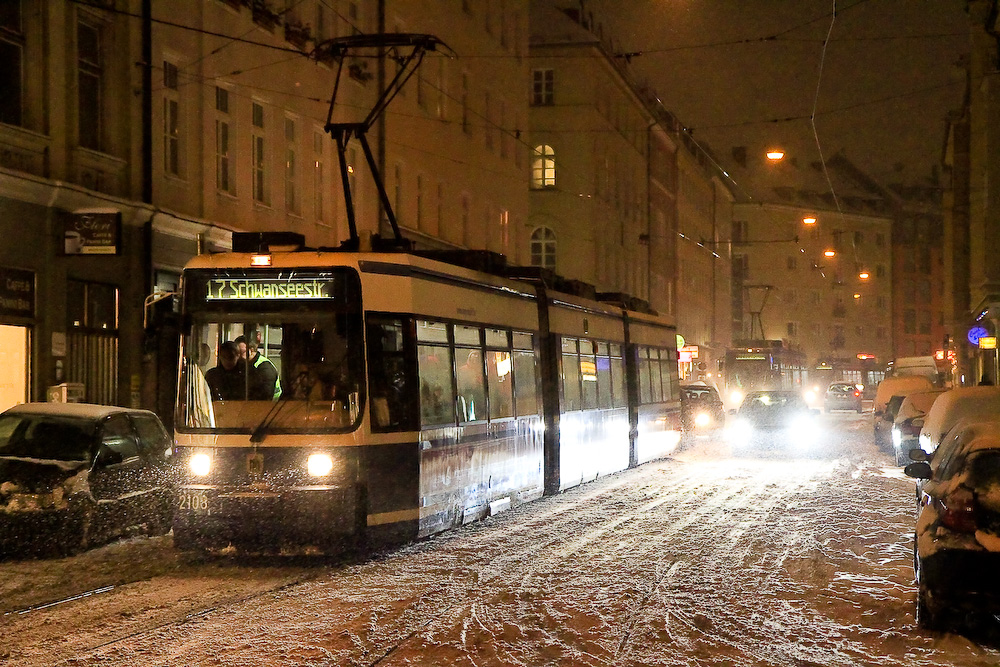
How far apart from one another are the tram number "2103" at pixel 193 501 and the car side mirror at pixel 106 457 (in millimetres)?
1778

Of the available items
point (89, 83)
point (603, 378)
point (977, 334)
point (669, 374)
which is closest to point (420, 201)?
point (669, 374)

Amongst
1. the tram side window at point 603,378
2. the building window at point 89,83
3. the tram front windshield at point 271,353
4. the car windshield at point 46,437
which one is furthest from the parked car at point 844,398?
the tram front windshield at point 271,353

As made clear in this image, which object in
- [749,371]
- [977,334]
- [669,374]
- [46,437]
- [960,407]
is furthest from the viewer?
[749,371]

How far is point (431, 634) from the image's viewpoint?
7633 millimetres

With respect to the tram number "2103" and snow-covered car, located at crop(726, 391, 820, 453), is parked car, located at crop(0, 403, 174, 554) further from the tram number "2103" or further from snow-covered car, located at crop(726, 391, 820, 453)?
snow-covered car, located at crop(726, 391, 820, 453)

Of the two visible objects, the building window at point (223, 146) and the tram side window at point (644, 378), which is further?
the building window at point (223, 146)

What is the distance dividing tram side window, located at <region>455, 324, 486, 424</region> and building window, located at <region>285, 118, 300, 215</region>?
45.6 feet

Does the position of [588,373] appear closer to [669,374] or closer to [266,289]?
[669,374]

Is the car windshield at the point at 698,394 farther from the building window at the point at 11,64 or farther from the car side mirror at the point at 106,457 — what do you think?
the car side mirror at the point at 106,457

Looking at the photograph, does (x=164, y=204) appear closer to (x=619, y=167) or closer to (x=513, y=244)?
(x=513, y=244)

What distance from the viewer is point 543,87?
167ft

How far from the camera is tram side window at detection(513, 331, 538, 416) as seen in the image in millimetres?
14578

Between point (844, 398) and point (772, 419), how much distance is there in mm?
28121

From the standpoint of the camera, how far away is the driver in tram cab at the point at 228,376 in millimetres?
10906
